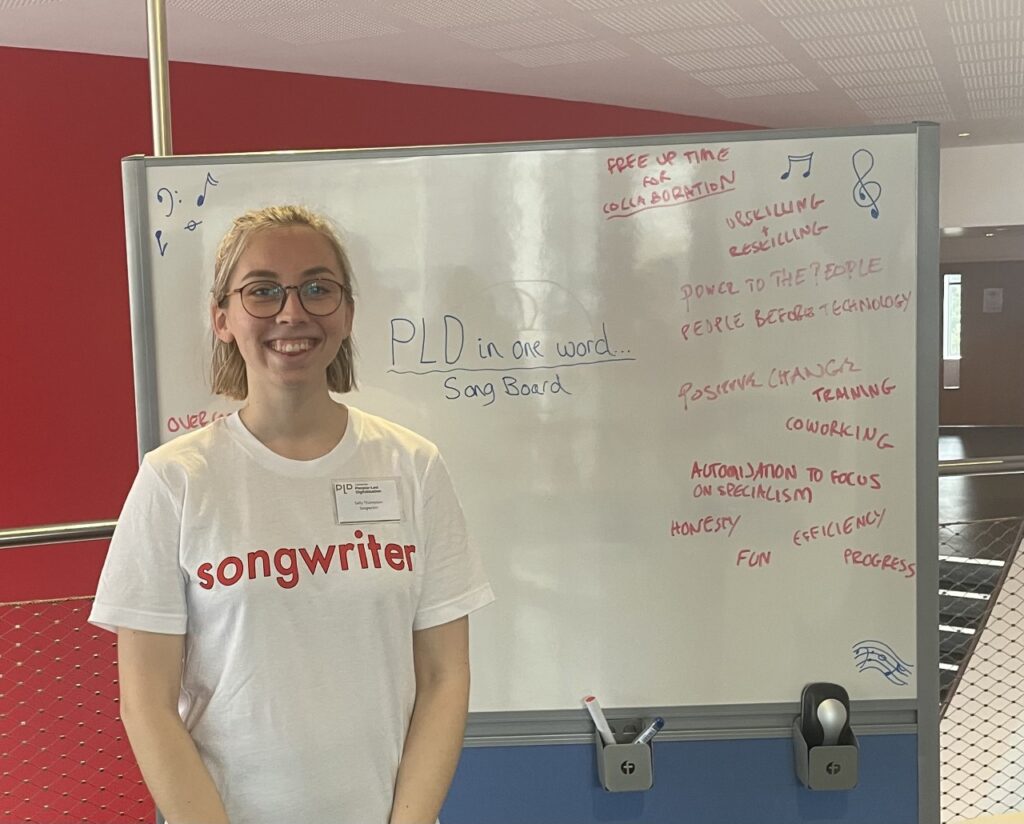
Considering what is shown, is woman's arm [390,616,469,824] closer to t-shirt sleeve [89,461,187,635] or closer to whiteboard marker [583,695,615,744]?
t-shirt sleeve [89,461,187,635]

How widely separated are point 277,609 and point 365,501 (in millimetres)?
175

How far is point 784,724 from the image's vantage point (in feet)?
5.82

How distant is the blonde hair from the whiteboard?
1.38ft

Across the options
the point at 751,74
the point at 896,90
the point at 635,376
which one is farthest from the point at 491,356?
Result: the point at 896,90

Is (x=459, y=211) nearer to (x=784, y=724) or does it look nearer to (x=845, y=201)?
(x=845, y=201)

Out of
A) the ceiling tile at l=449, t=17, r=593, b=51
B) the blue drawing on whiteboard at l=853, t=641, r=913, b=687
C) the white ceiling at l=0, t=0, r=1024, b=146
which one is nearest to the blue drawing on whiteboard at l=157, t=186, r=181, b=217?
the blue drawing on whiteboard at l=853, t=641, r=913, b=687

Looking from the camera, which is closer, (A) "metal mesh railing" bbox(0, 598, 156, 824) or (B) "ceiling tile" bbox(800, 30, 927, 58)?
(A) "metal mesh railing" bbox(0, 598, 156, 824)

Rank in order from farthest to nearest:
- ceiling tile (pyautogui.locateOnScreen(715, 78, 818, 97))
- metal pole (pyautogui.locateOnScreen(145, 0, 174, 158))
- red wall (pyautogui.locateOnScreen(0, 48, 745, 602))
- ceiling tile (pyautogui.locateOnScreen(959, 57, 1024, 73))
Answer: ceiling tile (pyautogui.locateOnScreen(715, 78, 818, 97))
ceiling tile (pyautogui.locateOnScreen(959, 57, 1024, 73))
red wall (pyautogui.locateOnScreen(0, 48, 745, 602))
metal pole (pyautogui.locateOnScreen(145, 0, 174, 158))

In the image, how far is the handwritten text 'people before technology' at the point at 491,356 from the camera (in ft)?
5.76

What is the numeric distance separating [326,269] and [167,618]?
501mm

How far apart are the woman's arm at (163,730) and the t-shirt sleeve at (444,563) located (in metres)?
0.32

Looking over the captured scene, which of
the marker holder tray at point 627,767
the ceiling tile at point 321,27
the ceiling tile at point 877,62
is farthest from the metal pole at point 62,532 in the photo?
the ceiling tile at point 877,62

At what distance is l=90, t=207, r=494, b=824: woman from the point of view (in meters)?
1.16

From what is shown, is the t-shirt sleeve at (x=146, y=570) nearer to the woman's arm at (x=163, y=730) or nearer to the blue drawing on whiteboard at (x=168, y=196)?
the woman's arm at (x=163, y=730)
